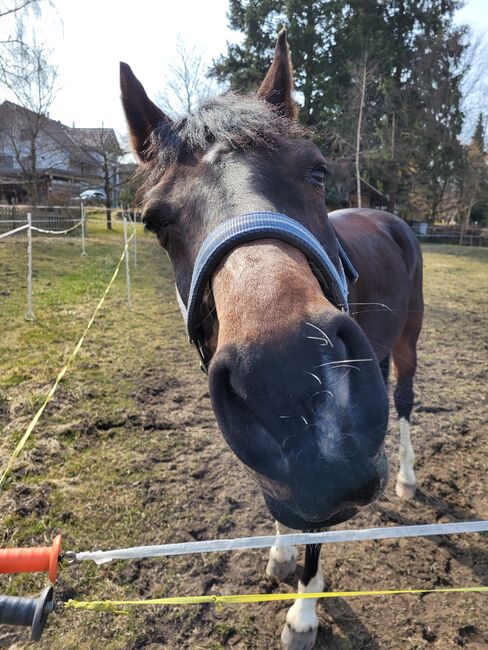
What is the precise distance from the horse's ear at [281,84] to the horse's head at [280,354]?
81cm

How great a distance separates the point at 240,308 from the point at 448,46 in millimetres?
37666

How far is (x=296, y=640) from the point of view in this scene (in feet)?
7.24

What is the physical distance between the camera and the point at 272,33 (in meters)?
26.0

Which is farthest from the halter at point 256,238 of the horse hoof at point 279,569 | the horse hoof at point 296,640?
the horse hoof at point 279,569

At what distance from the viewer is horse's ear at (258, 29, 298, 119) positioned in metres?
2.43

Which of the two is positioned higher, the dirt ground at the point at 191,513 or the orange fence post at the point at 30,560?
the orange fence post at the point at 30,560

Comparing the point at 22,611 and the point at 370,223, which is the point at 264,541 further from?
the point at 370,223

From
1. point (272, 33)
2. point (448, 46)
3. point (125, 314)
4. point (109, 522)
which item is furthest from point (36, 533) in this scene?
point (448, 46)

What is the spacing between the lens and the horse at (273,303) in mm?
1057

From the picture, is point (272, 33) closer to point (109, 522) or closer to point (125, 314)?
point (125, 314)

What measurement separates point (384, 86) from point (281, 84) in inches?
1246

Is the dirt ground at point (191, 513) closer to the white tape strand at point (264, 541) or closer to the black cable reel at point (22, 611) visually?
the white tape strand at point (264, 541)

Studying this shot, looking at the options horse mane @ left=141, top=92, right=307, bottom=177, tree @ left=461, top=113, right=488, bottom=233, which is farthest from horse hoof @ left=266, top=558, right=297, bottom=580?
tree @ left=461, top=113, right=488, bottom=233

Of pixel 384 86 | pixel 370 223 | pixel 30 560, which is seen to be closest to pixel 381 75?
pixel 384 86
